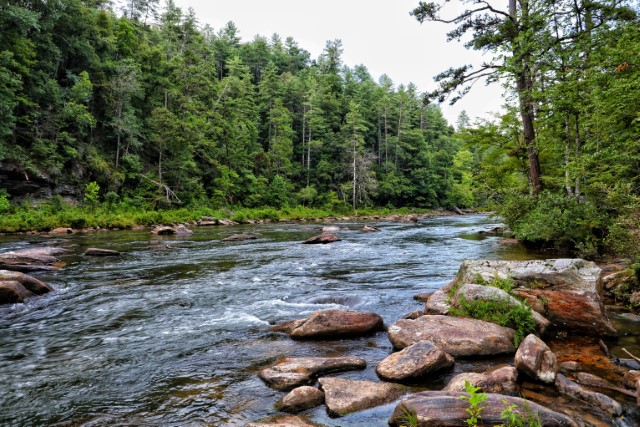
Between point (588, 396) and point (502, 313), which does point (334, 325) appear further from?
point (588, 396)

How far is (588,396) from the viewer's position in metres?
3.60

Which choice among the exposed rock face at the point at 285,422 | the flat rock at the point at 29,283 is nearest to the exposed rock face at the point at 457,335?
the exposed rock face at the point at 285,422

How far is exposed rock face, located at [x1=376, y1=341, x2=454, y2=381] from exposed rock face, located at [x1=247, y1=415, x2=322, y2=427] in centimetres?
123

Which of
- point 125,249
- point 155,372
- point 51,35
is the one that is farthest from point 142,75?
point 155,372

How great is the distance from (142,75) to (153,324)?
123ft

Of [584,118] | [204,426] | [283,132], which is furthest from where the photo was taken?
[283,132]

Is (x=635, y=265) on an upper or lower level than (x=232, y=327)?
upper

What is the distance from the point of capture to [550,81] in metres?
13.8

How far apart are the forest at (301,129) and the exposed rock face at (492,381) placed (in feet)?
16.3

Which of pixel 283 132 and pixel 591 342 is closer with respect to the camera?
pixel 591 342

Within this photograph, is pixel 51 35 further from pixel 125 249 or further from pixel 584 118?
pixel 584 118

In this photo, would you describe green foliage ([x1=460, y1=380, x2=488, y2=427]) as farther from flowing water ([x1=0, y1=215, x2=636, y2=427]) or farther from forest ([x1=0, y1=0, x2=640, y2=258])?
forest ([x1=0, y1=0, x2=640, y2=258])

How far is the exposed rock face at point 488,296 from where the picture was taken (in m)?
5.50

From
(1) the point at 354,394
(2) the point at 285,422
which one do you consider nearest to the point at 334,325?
(1) the point at 354,394
